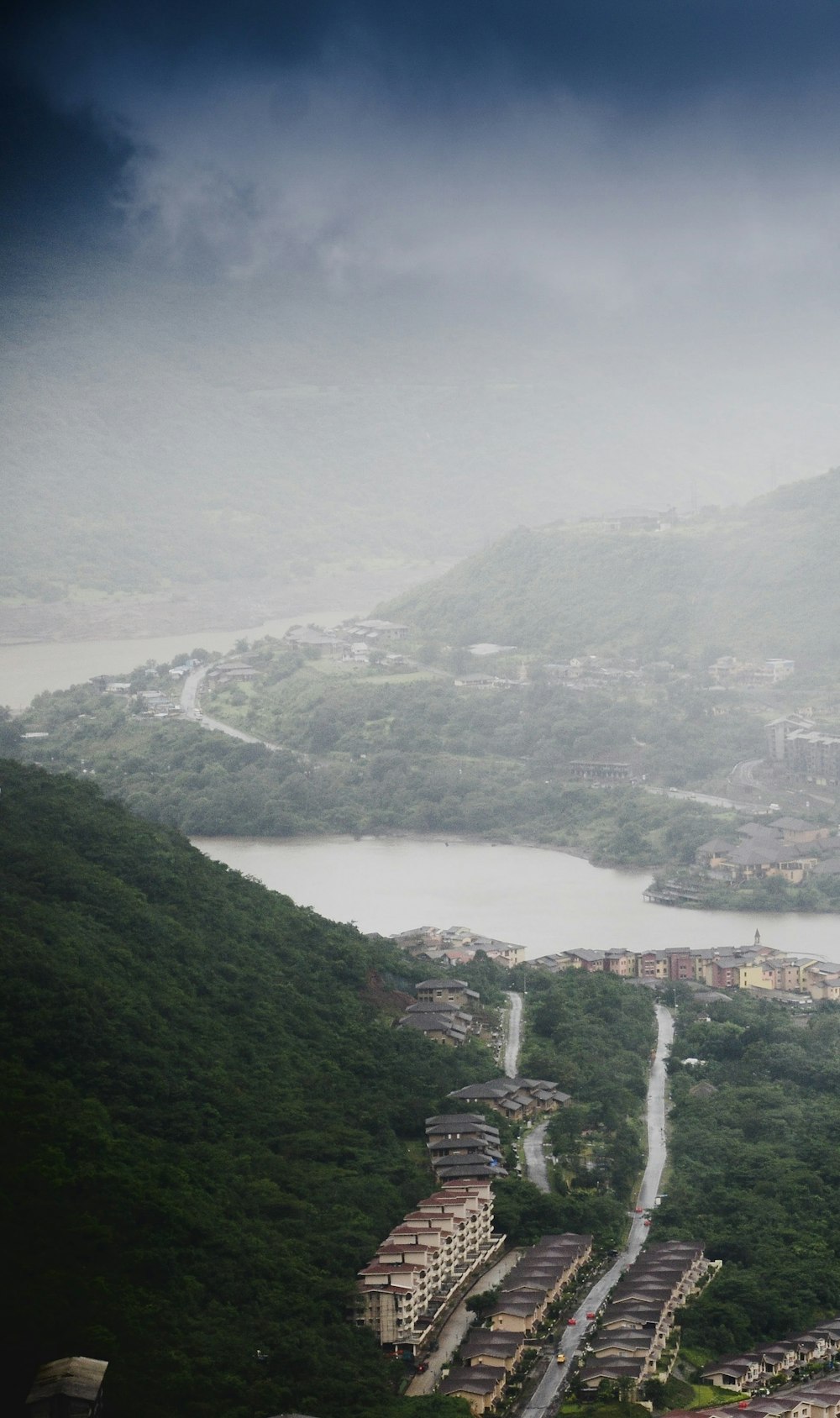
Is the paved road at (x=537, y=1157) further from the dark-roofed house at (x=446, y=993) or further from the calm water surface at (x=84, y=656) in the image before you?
the calm water surface at (x=84, y=656)

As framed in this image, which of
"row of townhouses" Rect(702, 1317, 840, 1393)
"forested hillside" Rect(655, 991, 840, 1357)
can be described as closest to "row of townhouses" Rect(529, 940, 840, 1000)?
"forested hillside" Rect(655, 991, 840, 1357)

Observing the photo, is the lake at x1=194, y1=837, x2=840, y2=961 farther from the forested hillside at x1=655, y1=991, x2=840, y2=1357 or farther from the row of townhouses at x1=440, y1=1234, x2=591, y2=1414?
the row of townhouses at x1=440, y1=1234, x2=591, y2=1414

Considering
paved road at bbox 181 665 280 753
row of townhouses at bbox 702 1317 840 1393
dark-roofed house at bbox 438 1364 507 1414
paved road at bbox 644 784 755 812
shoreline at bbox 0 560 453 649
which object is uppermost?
shoreline at bbox 0 560 453 649

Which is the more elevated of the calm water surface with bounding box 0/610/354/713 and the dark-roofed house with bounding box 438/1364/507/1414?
the calm water surface with bounding box 0/610/354/713

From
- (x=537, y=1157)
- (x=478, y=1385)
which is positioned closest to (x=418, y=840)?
(x=537, y=1157)

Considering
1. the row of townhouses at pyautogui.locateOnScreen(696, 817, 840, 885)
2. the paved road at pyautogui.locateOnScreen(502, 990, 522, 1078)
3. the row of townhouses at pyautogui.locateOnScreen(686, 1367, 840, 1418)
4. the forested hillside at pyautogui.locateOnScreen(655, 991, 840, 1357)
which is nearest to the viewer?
the row of townhouses at pyautogui.locateOnScreen(686, 1367, 840, 1418)

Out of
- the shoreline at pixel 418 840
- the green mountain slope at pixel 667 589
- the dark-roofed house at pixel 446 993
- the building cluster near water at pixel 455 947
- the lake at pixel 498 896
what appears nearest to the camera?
the dark-roofed house at pixel 446 993

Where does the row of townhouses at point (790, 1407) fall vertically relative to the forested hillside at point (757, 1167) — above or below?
below

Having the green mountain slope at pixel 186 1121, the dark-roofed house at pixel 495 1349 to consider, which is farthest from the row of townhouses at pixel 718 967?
the dark-roofed house at pixel 495 1349
